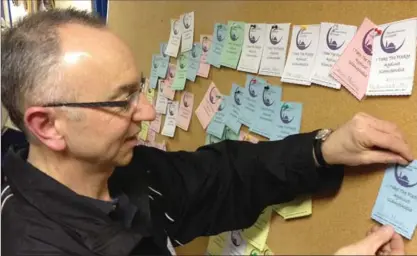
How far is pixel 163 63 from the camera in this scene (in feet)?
5.41

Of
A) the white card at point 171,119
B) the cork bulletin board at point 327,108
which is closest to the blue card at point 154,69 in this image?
the white card at point 171,119

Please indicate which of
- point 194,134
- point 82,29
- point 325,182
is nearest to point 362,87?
point 325,182

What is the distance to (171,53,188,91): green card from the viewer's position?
151cm

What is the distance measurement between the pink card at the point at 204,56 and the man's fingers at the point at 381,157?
606 mm

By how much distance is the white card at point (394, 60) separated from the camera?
0.84 metres

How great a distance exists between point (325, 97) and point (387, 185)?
0.22 metres

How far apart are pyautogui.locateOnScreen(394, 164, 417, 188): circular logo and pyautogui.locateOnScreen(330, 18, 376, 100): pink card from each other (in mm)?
159

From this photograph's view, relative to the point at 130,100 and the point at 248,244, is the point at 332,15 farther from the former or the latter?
the point at 248,244

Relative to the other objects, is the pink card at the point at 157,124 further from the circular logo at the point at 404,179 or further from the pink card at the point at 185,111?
the circular logo at the point at 404,179

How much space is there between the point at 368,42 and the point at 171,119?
823 millimetres

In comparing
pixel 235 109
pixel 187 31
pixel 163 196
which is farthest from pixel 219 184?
pixel 187 31

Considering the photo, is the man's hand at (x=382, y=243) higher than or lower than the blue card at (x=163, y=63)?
lower

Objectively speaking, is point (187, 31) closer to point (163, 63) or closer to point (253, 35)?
point (163, 63)

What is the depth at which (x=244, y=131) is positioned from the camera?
1.25m
